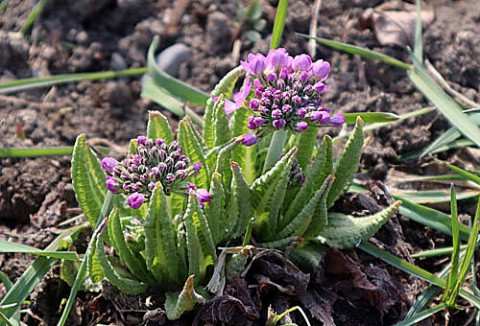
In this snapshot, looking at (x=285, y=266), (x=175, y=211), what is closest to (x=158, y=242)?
(x=175, y=211)

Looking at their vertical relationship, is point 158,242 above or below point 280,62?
below

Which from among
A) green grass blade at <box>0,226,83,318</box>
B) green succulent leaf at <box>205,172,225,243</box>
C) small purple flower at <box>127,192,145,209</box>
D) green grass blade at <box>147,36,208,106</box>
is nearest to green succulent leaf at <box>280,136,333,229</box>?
green succulent leaf at <box>205,172,225,243</box>

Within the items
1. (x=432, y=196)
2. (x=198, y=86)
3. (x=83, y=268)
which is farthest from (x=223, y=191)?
(x=198, y=86)

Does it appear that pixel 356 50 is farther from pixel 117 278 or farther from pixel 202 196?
pixel 117 278

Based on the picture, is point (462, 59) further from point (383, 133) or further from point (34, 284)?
point (34, 284)

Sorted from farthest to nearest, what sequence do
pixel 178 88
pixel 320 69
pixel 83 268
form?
pixel 178 88
pixel 83 268
pixel 320 69

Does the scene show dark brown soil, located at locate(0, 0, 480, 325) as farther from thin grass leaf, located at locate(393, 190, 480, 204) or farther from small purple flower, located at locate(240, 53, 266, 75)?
small purple flower, located at locate(240, 53, 266, 75)
